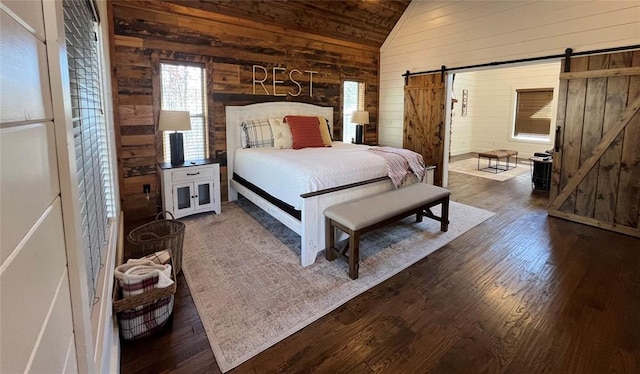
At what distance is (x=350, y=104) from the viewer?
623 centimetres

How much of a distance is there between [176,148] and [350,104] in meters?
3.37

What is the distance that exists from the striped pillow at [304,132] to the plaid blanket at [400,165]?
2.95 ft

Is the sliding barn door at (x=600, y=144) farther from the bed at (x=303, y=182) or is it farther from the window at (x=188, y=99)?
the window at (x=188, y=99)

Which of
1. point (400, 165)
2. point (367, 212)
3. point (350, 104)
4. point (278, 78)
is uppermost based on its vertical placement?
point (278, 78)

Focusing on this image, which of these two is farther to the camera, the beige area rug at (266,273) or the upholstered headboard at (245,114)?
the upholstered headboard at (245,114)

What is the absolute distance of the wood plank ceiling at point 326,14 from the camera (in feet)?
14.4

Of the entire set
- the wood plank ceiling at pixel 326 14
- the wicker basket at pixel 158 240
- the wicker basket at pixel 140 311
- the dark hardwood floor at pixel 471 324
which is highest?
the wood plank ceiling at pixel 326 14

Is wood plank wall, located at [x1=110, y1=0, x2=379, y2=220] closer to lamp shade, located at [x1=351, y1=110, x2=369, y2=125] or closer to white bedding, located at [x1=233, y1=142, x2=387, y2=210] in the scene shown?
lamp shade, located at [x1=351, y1=110, x2=369, y2=125]

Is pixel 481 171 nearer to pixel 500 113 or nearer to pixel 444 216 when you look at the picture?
pixel 500 113

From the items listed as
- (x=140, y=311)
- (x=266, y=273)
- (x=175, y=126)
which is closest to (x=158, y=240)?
(x=140, y=311)

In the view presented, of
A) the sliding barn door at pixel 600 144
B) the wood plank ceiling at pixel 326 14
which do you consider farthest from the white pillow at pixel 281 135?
the sliding barn door at pixel 600 144

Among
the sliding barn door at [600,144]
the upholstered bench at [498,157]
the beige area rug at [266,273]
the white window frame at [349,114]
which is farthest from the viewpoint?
the upholstered bench at [498,157]

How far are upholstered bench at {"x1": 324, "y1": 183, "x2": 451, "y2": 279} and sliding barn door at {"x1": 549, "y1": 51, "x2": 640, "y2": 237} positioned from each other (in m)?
1.77

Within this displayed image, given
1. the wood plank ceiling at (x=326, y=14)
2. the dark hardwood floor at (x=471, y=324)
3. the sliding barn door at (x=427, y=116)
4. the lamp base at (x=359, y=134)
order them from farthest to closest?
the lamp base at (x=359, y=134) → the sliding barn door at (x=427, y=116) → the wood plank ceiling at (x=326, y=14) → the dark hardwood floor at (x=471, y=324)
